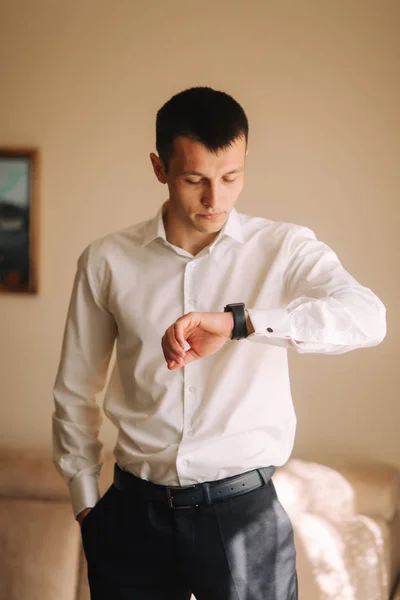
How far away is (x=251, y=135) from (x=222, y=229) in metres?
1.08

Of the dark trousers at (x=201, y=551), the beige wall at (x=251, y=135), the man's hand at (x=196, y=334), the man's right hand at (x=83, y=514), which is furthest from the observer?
the beige wall at (x=251, y=135)

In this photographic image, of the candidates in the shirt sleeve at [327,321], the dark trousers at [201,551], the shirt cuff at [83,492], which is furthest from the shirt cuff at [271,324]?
the shirt cuff at [83,492]

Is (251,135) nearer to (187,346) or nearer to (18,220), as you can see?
(18,220)

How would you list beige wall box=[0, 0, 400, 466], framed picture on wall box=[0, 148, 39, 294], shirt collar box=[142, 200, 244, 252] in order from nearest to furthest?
shirt collar box=[142, 200, 244, 252], beige wall box=[0, 0, 400, 466], framed picture on wall box=[0, 148, 39, 294]

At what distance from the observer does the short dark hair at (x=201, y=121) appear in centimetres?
147

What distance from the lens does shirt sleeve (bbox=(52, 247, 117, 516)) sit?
1757 mm

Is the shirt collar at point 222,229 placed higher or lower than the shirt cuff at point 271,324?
higher

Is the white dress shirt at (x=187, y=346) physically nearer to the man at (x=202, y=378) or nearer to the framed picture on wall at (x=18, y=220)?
the man at (x=202, y=378)

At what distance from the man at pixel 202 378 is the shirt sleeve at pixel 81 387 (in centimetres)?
4

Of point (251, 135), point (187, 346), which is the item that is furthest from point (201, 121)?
point (251, 135)

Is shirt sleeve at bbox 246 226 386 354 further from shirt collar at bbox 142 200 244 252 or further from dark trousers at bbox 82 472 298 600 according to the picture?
dark trousers at bbox 82 472 298 600

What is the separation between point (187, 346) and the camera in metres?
1.50

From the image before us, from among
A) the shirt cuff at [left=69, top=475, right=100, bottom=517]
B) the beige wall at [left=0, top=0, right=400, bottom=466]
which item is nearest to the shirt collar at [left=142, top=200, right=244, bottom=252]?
the shirt cuff at [left=69, top=475, right=100, bottom=517]

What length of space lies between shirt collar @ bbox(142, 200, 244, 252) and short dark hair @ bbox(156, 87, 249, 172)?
0.15 metres
